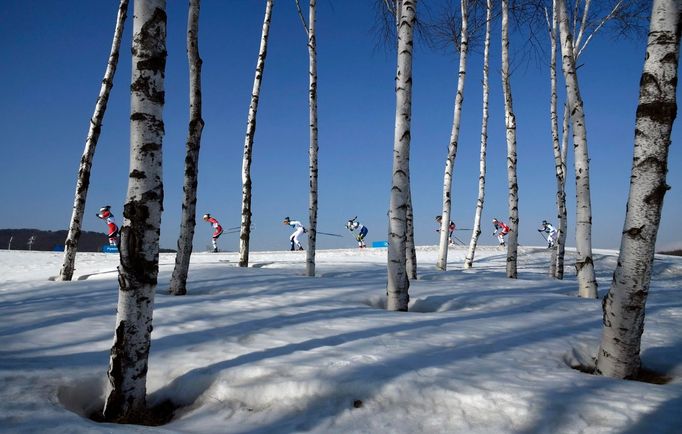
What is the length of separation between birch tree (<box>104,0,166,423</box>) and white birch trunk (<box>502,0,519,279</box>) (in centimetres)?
915

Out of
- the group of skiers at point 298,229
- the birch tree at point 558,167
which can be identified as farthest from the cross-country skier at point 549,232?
the birch tree at point 558,167

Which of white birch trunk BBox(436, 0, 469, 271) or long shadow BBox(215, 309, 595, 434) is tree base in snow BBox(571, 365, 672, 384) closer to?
long shadow BBox(215, 309, 595, 434)

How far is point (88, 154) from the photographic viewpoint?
9117mm

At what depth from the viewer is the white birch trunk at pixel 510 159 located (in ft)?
34.0

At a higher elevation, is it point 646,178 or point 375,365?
point 646,178

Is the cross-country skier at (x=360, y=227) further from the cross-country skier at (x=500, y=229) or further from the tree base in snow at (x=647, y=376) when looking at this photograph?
the tree base in snow at (x=647, y=376)

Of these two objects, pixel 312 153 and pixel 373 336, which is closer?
pixel 373 336

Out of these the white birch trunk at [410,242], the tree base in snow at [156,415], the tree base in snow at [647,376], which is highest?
the white birch trunk at [410,242]

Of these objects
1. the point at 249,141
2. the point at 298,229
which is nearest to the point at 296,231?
the point at 298,229

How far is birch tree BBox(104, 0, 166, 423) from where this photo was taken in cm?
288

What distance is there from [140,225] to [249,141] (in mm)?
8591

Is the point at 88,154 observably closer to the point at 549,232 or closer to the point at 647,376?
the point at 647,376

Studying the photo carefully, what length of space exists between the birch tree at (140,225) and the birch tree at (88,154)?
23.8 feet

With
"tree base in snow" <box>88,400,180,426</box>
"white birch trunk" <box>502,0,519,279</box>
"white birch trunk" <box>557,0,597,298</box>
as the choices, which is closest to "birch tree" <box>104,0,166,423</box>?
"tree base in snow" <box>88,400,180,426</box>
